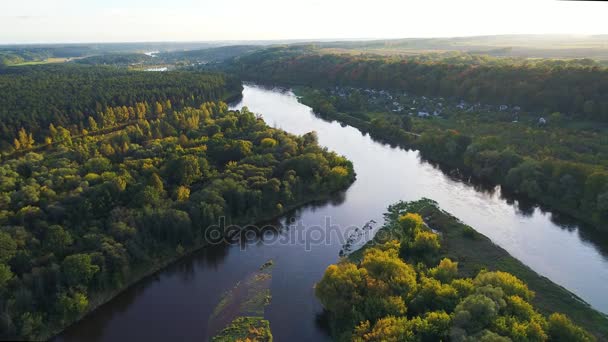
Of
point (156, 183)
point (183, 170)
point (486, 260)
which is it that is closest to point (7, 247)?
point (156, 183)

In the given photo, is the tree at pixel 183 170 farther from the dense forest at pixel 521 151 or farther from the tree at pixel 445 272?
the dense forest at pixel 521 151

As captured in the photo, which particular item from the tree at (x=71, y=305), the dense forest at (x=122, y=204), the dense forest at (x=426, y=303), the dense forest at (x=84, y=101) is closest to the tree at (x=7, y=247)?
the dense forest at (x=122, y=204)

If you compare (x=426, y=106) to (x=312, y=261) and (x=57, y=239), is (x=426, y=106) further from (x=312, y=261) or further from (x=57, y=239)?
(x=57, y=239)

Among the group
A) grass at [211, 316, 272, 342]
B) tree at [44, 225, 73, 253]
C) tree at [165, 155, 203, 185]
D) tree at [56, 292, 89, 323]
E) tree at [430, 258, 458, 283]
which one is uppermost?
tree at [165, 155, 203, 185]

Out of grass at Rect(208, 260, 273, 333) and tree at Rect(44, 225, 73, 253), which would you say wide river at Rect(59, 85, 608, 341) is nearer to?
grass at Rect(208, 260, 273, 333)

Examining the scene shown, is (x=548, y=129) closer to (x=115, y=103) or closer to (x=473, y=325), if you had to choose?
(x=473, y=325)

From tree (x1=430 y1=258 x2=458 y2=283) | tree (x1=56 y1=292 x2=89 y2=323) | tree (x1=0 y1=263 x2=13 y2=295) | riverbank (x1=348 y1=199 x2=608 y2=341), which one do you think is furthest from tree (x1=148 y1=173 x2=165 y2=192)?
tree (x1=430 y1=258 x2=458 y2=283)
